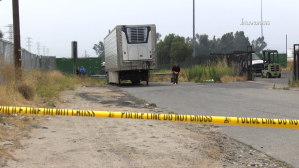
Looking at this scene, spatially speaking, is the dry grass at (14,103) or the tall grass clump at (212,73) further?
the tall grass clump at (212,73)

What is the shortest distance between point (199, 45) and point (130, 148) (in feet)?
328

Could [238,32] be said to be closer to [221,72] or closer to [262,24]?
[262,24]

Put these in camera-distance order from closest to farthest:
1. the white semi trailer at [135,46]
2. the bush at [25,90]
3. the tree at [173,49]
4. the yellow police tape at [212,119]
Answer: the yellow police tape at [212,119] < the bush at [25,90] < the white semi trailer at [135,46] < the tree at [173,49]

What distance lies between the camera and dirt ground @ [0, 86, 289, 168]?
473 centimetres

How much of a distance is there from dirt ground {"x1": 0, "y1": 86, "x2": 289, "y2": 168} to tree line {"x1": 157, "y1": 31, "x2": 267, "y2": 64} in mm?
54731

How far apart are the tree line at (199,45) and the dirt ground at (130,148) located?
5473cm

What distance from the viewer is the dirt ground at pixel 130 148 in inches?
186

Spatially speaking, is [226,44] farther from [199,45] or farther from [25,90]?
[25,90]

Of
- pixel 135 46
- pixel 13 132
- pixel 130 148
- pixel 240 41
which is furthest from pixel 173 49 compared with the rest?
pixel 130 148

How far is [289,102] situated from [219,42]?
98106 mm

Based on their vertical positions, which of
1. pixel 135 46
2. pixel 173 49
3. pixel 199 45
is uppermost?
pixel 199 45

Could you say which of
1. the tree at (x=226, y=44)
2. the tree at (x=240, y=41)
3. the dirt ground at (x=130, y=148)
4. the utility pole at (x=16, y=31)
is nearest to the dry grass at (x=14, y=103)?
the dirt ground at (x=130, y=148)

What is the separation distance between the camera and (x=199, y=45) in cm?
10325

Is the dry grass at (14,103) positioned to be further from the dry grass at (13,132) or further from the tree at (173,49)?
the tree at (173,49)
